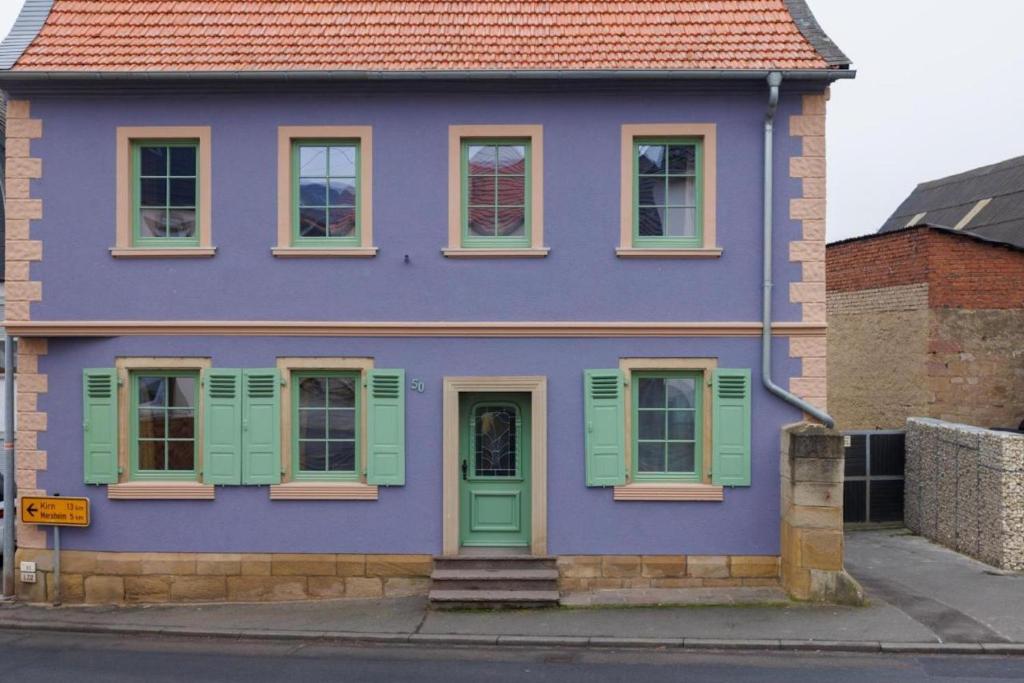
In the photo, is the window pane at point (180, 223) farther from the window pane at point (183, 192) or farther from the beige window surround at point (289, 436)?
the beige window surround at point (289, 436)

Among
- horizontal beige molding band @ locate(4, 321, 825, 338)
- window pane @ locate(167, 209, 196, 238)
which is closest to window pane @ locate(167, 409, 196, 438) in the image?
horizontal beige molding band @ locate(4, 321, 825, 338)

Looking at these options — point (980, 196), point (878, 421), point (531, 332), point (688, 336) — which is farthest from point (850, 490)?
point (980, 196)

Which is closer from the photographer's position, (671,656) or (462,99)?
(671,656)

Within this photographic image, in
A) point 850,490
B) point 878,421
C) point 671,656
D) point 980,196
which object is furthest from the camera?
point 980,196

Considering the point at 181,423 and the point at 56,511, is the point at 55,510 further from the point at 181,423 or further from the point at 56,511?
the point at 181,423

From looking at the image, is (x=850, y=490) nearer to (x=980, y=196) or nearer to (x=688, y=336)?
(x=688, y=336)

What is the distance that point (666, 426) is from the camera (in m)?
12.3

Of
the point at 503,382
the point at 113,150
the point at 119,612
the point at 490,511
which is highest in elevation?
the point at 113,150

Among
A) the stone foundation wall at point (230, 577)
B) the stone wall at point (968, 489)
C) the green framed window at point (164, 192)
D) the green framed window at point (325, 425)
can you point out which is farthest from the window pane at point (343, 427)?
the stone wall at point (968, 489)

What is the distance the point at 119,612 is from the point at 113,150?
5.35m

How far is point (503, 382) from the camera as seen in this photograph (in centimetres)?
1227

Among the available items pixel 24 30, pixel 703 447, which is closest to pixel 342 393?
pixel 703 447

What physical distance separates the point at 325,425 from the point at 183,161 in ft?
11.7

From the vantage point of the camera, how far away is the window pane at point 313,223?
40.8 feet
